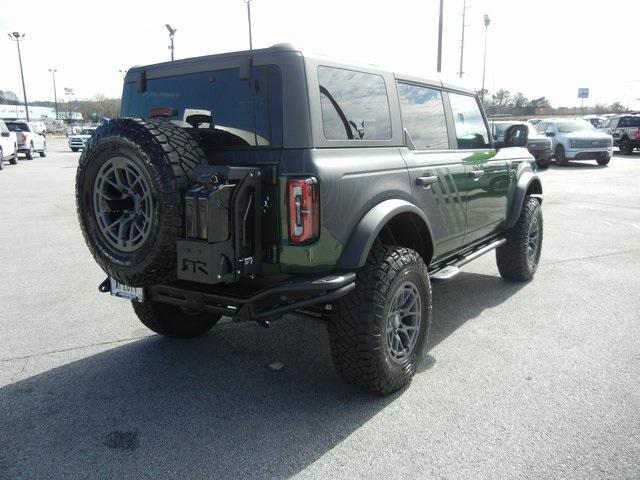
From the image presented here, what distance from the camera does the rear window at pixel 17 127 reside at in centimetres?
2667

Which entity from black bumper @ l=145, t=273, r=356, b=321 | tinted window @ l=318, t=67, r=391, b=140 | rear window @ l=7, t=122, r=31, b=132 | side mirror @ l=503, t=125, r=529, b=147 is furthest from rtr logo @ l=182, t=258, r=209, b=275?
rear window @ l=7, t=122, r=31, b=132

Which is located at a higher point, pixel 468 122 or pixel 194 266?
pixel 468 122

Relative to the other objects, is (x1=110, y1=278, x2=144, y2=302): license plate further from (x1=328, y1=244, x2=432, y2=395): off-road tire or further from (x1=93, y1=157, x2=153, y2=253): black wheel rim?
(x1=328, y1=244, x2=432, y2=395): off-road tire

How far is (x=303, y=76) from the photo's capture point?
2881 mm

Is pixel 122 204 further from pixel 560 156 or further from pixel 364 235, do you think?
pixel 560 156

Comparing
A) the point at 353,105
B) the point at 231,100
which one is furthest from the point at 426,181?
the point at 231,100

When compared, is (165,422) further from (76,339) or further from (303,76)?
(303,76)

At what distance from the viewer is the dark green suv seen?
277cm

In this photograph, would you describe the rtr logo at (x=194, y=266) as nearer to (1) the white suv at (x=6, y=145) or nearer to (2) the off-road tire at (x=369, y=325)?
(2) the off-road tire at (x=369, y=325)

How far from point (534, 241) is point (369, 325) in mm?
3601

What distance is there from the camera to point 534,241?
5.96m

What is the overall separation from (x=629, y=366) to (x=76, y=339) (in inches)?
162

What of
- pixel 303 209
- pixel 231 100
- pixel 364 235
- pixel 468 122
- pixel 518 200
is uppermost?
pixel 231 100

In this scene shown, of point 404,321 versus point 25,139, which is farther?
point 25,139
